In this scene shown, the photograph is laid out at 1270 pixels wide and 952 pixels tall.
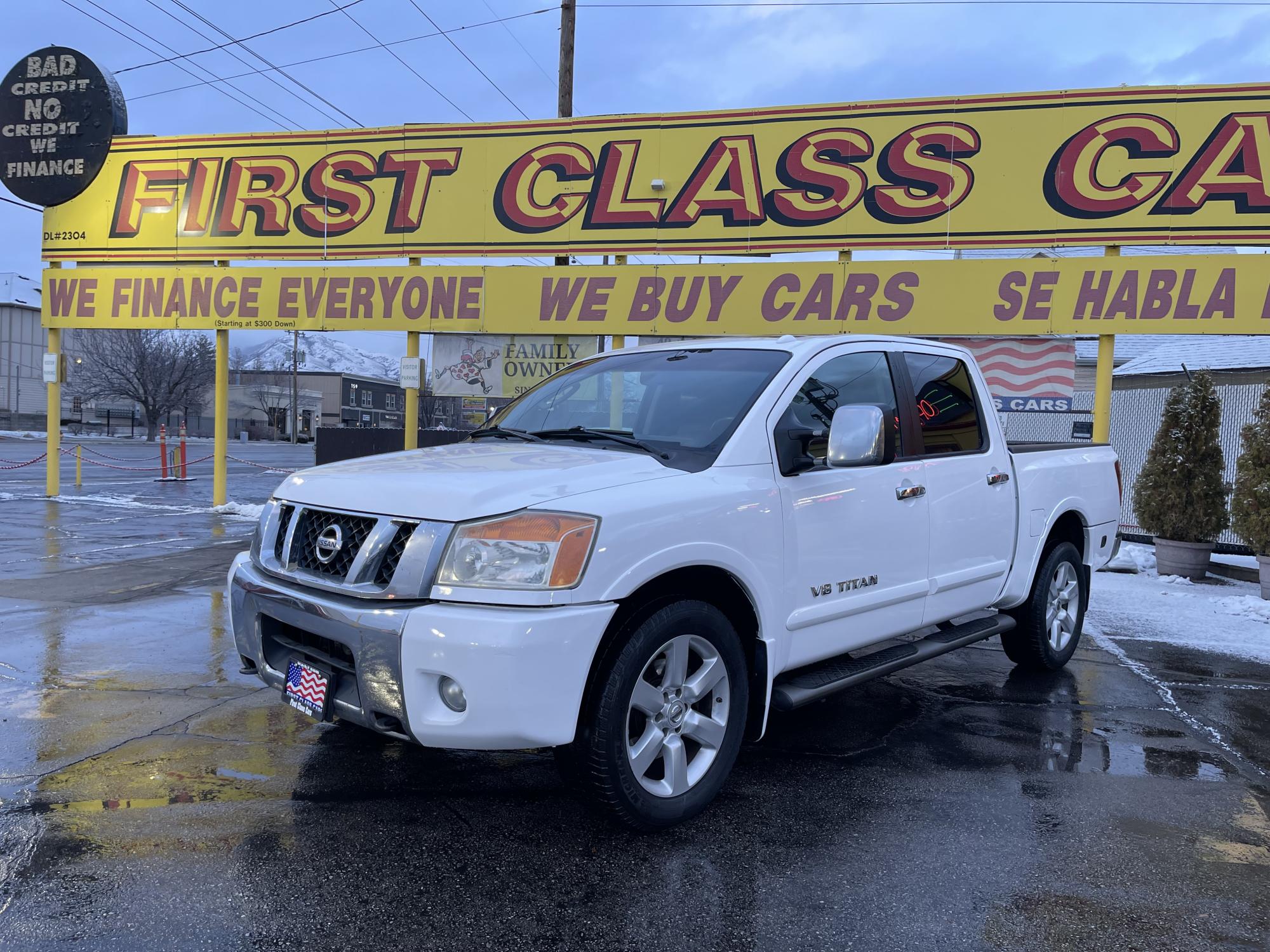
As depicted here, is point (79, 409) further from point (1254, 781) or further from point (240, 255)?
point (1254, 781)

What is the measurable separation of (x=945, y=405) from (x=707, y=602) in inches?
86.8

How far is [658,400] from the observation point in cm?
430

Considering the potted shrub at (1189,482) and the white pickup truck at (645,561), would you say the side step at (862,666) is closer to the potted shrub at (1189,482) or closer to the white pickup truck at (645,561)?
the white pickup truck at (645,561)

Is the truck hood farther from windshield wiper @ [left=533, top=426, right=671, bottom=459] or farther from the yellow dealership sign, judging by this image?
the yellow dealership sign

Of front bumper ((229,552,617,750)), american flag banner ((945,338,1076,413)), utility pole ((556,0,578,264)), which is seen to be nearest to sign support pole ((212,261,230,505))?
utility pole ((556,0,578,264))

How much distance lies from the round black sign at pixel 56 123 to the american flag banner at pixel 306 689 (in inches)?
548

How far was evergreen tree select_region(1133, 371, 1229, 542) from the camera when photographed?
9.73 m

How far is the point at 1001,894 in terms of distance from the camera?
2.99 metres

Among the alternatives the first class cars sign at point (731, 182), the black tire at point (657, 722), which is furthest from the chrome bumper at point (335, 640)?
the first class cars sign at point (731, 182)

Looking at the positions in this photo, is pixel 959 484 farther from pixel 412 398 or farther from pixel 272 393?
pixel 272 393

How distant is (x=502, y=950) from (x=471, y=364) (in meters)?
10.8

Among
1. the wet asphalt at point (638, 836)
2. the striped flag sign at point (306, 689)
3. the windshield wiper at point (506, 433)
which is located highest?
the windshield wiper at point (506, 433)

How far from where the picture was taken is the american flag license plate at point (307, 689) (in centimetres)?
325

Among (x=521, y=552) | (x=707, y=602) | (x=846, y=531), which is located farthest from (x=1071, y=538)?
(x=521, y=552)
